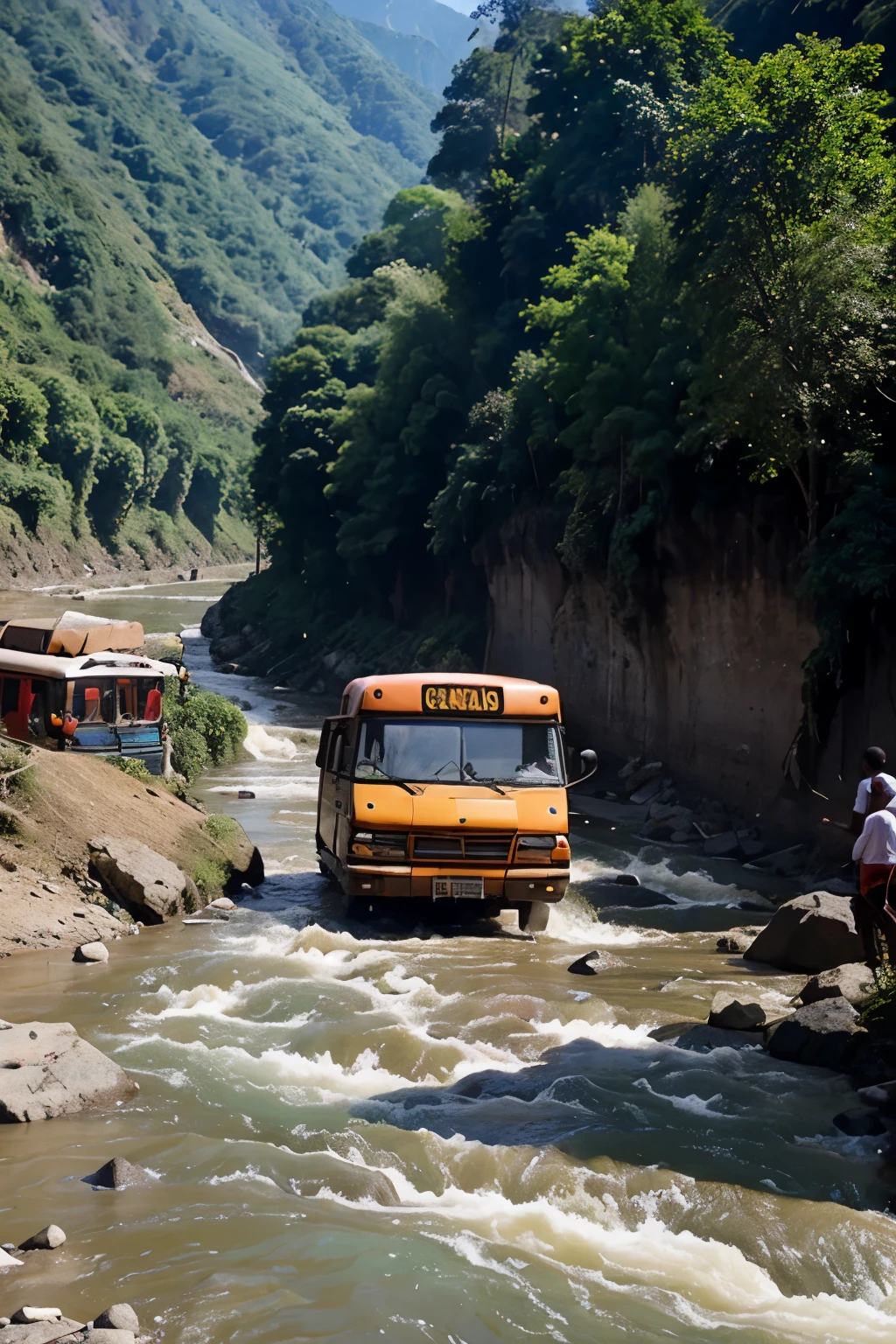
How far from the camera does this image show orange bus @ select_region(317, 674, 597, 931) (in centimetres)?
1405

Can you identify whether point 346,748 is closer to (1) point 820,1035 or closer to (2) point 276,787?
(1) point 820,1035

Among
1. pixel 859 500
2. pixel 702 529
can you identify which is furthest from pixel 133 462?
pixel 859 500

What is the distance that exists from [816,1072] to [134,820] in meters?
8.81

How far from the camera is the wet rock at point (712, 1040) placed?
1081cm

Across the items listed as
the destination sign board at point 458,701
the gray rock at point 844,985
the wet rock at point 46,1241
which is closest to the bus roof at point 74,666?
the destination sign board at point 458,701

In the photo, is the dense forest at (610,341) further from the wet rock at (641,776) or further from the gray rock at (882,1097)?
the gray rock at (882,1097)

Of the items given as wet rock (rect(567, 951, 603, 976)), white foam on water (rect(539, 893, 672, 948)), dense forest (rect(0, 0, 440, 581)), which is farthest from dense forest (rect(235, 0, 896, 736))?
dense forest (rect(0, 0, 440, 581))

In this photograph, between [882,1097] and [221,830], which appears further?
[221,830]

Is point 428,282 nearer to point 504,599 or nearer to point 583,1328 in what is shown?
point 504,599

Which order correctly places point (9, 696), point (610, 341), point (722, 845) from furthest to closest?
point (610, 341)
point (722, 845)
point (9, 696)

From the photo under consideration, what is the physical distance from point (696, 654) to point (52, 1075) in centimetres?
1943

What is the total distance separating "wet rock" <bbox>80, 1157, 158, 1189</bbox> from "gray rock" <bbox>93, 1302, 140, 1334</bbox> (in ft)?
5.29

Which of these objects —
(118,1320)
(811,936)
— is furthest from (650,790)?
(118,1320)

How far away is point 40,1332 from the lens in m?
6.14
